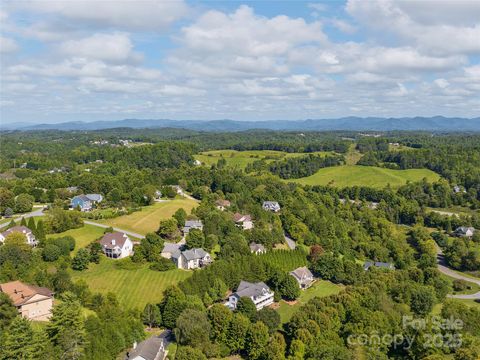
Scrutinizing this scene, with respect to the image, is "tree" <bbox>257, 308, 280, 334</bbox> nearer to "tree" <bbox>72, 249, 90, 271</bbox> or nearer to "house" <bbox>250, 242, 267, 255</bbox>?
"house" <bbox>250, 242, 267, 255</bbox>

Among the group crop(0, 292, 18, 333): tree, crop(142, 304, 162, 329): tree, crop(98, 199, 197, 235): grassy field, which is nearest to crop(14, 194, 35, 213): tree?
Result: crop(98, 199, 197, 235): grassy field

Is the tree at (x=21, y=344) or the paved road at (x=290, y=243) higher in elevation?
the tree at (x=21, y=344)

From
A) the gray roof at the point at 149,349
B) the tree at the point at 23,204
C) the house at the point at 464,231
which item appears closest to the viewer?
the gray roof at the point at 149,349

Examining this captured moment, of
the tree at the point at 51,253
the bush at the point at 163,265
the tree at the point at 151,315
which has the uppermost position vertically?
the tree at the point at 51,253

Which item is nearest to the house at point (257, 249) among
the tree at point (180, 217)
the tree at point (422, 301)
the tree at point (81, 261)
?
the tree at point (180, 217)

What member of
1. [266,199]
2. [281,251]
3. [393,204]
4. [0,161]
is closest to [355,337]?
[281,251]

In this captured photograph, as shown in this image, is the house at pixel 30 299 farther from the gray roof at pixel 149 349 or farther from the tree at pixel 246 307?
the tree at pixel 246 307

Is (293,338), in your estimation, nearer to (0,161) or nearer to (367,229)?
(367,229)
